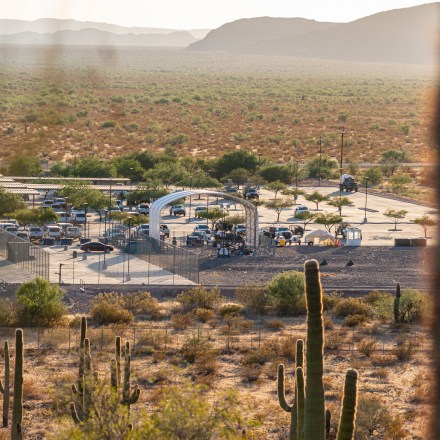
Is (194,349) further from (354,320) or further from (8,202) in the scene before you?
(8,202)

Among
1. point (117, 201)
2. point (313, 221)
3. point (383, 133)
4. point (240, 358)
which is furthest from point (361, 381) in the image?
point (383, 133)

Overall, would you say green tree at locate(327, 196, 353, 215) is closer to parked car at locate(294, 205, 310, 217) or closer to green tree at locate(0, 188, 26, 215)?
parked car at locate(294, 205, 310, 217)

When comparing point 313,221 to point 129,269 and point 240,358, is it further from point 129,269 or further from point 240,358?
point 240,358

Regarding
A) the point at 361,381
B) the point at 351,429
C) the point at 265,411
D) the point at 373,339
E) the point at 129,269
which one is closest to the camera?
the point at 351,429

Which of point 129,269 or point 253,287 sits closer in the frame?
point 253,287

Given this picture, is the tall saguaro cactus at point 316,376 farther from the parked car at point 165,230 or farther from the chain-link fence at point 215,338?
the parked car at point 165,230

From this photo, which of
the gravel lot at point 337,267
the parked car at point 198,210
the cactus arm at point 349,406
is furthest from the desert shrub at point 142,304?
the cactus arm at point 349,406

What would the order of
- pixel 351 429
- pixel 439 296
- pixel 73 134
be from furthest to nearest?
pixel 73 134, pixel 351 429, pixel 439 296
